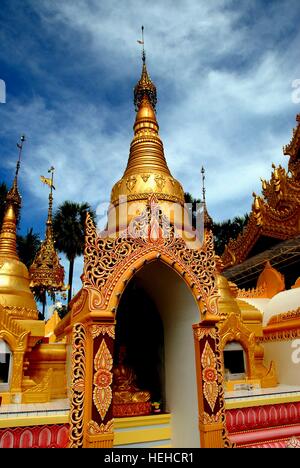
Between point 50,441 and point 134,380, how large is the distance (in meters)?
2.21

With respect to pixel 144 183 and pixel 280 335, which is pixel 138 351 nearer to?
pixel 280 335

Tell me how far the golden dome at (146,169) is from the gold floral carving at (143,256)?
187 inches

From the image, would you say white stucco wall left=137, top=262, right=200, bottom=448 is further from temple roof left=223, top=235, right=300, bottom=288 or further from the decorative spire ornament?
the decorative spire ornament

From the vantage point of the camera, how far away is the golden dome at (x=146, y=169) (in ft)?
36.0

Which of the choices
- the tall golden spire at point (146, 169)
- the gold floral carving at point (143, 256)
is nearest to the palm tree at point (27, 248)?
the tall golden spire at point (146, 169)

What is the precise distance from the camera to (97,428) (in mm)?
4824

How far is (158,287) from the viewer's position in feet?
21.6

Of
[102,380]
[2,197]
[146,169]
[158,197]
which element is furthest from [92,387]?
[2,197]

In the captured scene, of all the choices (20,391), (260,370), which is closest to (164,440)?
(20,391)

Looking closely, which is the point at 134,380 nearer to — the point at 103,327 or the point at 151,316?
the point at 151,316

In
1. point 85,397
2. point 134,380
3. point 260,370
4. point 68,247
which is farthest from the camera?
point 68,247

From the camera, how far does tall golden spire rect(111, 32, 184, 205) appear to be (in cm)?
1097

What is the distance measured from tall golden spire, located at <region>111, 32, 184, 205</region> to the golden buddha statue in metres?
5.24

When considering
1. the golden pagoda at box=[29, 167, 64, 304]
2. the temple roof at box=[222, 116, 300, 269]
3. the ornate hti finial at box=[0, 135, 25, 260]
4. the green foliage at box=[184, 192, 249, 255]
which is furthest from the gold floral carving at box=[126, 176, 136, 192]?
Result: the green foliage at box=[184, 192, 249, 255]
